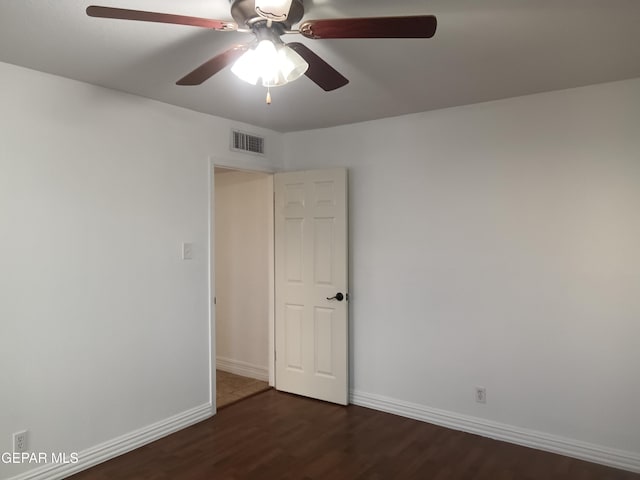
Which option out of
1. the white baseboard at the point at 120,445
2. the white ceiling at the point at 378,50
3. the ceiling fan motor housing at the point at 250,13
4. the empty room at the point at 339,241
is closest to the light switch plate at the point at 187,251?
the empty room at the point at 339,241

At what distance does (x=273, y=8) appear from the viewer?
156cm

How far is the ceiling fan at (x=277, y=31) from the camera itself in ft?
4.96

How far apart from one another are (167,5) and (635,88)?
2.88 m

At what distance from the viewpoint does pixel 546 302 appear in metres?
3.11

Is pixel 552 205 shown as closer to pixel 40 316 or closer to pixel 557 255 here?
pixel 557 255

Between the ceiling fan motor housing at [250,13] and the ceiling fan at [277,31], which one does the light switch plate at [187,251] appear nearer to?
the ceiling fan at [277,31]

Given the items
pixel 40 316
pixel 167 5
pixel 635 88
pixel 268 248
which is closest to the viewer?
pixel 167 5

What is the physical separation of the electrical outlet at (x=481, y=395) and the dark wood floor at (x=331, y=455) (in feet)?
0.89

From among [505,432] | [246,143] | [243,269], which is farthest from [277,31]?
[243,269]

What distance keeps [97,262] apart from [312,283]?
1.85 meters

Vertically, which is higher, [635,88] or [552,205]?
[635,88]

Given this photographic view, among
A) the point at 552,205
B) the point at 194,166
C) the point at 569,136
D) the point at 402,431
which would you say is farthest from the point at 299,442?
the point at 569,136

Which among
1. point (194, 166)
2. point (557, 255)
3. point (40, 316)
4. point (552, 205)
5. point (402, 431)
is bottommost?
point (402, 431)
